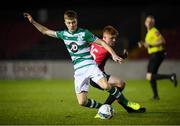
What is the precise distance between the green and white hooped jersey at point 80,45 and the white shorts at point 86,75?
0.10 meters

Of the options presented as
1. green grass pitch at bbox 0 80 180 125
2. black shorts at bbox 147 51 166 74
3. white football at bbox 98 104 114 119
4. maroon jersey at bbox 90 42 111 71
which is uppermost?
maroon jersey at bbox 90 42 111 71

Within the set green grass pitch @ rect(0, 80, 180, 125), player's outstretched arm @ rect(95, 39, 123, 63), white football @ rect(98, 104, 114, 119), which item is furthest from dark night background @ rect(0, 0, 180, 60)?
white football @ rect(98, 104, 114, 119)

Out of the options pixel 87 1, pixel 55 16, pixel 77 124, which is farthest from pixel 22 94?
pixel 87 1

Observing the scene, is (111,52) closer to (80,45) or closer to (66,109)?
(80,45)

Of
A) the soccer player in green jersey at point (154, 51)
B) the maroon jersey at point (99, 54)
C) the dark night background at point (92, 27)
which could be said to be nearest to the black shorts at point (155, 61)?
the soccer player in green jersey at point (154, 51)

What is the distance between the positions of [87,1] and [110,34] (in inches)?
892

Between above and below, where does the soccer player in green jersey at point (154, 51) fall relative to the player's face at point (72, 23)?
below

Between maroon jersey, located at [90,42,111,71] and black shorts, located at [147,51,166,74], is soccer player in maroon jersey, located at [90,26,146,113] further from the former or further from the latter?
black shorts, located at [147,51,166,74]

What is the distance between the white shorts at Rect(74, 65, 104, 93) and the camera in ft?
34.0

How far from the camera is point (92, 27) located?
95.0 feet

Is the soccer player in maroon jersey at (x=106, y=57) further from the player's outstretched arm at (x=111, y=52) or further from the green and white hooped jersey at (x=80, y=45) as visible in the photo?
the player's outstretched arm at (x=111, y=52)

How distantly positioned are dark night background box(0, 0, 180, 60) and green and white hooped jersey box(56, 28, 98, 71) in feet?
47.6

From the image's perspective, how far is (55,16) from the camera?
30.5 metres

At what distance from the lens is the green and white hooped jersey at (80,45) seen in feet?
34.3
